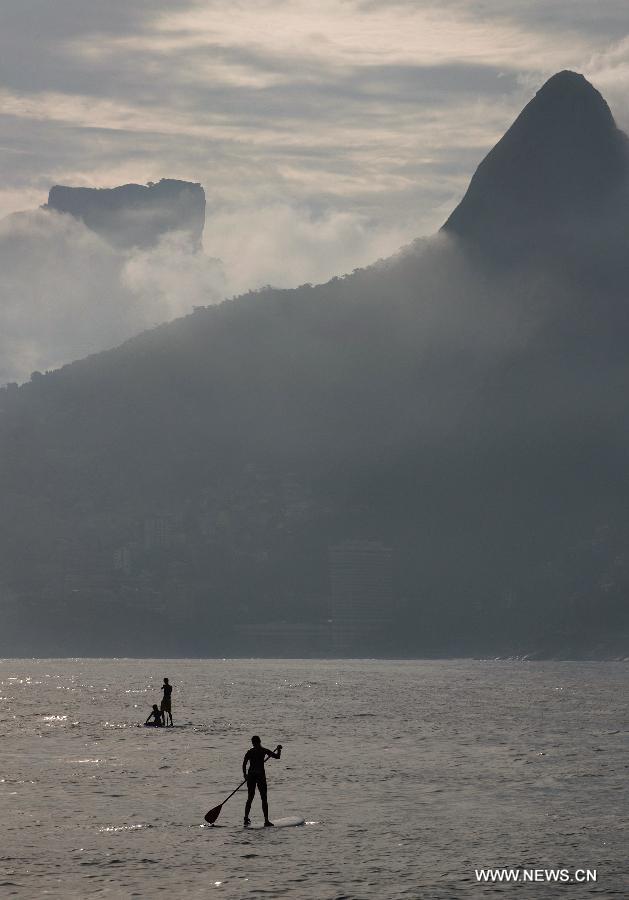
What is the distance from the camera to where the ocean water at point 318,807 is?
4066 centimetres

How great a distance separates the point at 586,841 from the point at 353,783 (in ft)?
61.3

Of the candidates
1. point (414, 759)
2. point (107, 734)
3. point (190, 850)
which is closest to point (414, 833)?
point (190, 850)

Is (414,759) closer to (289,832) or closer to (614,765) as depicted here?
(614,765)

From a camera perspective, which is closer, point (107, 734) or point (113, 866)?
point (113, 866)

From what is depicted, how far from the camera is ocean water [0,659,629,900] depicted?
40656 mm

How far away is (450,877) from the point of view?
41.3 m

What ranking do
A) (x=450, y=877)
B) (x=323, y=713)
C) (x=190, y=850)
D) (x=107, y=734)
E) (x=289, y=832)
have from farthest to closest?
(x=323, y=713), (x=107, y=734), (x=289, y=832), (x=190, y=850), (x=450, y=877)

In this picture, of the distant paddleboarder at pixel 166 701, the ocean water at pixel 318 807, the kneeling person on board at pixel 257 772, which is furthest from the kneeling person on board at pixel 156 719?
the kneeling person on board at pixel 257 772

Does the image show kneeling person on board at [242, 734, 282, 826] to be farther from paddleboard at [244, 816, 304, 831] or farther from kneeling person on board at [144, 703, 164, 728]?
kneeling person on board at [144, 703, 164, 728]

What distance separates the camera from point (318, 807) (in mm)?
56656
